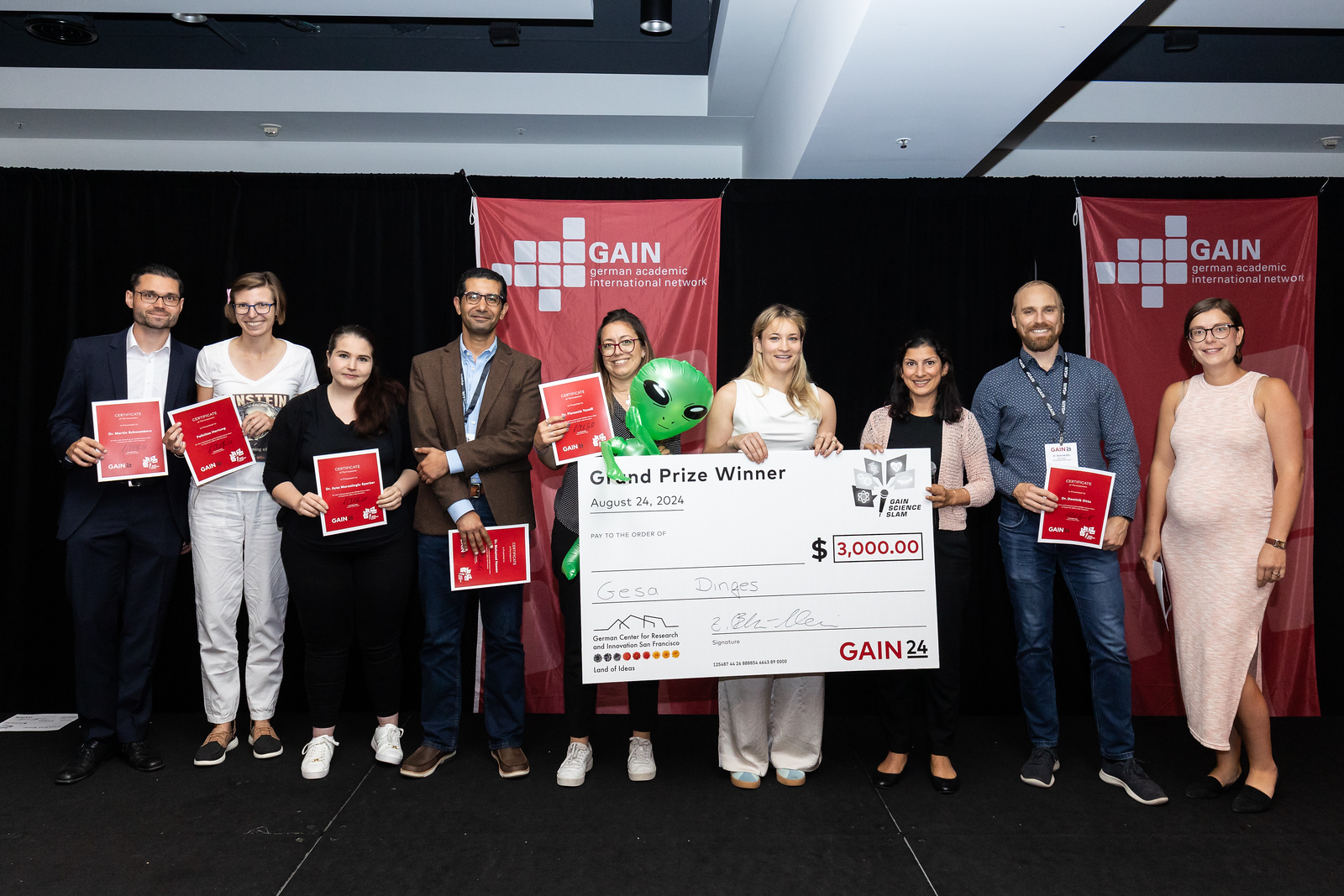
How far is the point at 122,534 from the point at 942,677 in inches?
112

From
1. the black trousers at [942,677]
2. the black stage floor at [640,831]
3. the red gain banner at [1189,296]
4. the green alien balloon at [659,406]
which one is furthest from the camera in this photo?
the red gain banner at [1189,296]

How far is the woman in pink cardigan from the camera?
252 cm

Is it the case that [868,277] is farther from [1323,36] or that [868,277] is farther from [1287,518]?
[1323,36]

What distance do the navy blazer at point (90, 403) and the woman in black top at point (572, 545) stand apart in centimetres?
133

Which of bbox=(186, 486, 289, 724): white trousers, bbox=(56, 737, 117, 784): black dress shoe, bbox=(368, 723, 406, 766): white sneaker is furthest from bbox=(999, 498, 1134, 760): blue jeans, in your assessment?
bbox=(56, 737, 117, 784): black dress shoe

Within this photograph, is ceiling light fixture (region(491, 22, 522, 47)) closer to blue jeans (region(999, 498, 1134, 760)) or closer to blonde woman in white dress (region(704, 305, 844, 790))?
blonde woman in white dress (region(704, 305, 844, 790))

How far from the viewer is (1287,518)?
2424mm

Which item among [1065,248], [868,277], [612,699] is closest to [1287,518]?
[1065,248]

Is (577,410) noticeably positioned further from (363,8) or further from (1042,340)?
(363,8)

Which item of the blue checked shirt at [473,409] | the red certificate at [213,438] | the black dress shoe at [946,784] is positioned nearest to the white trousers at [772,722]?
the black dress shoe at [946,784]

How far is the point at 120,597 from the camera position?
2713 millimetres

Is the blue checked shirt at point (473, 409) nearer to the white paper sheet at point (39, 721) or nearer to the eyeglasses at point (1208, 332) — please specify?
the white paper sheet at point (39, 721)

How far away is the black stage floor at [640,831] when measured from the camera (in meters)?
2.06

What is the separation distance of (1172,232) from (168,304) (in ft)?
13.3
